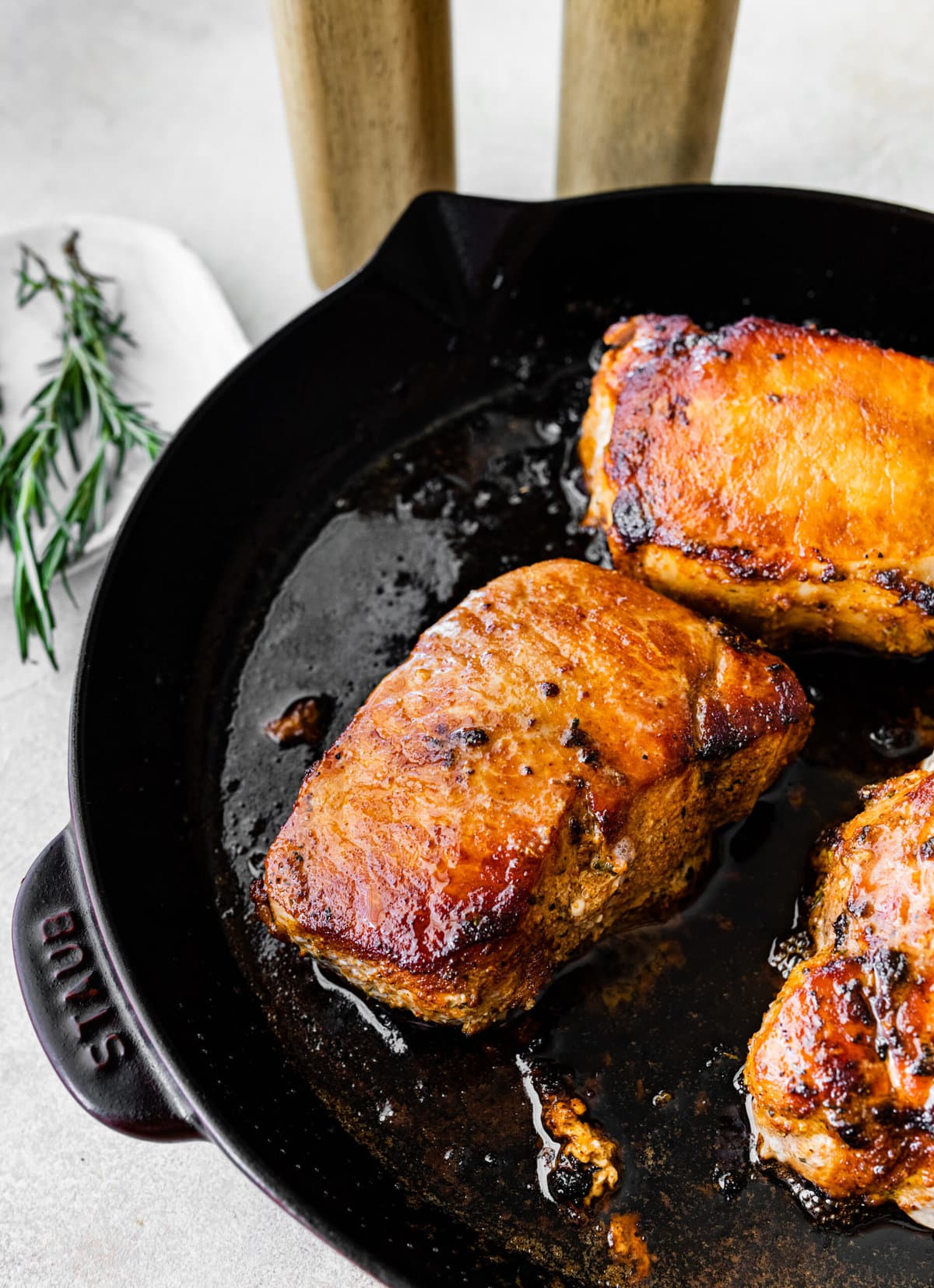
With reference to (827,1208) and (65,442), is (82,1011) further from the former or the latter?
(65,442)

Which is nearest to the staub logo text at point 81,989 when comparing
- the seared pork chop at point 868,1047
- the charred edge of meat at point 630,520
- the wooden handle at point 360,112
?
the seared pork chop at point 868,1047

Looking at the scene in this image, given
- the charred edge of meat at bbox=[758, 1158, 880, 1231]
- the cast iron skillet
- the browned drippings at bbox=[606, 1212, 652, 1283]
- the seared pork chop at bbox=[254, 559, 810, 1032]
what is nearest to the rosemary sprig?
the cast iron skillet

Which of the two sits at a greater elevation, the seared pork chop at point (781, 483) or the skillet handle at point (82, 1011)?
the seared pork chop at point (781, 483)

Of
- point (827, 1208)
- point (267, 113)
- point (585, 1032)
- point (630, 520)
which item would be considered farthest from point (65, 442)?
point (827, 1208)

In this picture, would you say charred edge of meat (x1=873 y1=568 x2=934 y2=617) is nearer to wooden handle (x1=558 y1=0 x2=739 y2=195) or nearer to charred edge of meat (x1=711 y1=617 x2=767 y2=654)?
charred edge of meat (x1=711 y1=617 x2=767 y2=654)

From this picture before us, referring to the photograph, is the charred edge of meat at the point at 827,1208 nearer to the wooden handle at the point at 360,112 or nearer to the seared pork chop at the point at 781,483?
the seared pork chop at the point at 781,483

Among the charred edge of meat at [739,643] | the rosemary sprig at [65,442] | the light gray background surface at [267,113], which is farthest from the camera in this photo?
the light gray background surface at [267,113]

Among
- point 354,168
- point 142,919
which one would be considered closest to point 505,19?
point 354,168

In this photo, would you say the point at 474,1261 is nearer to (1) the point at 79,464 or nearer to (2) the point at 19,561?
(2) the point at 19,561
